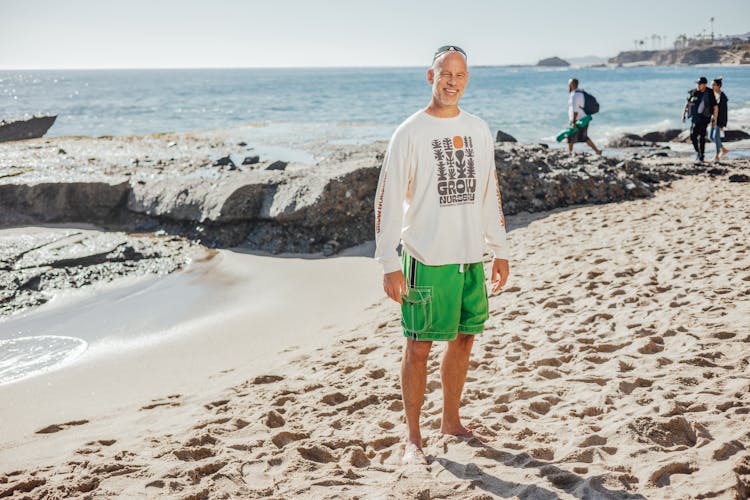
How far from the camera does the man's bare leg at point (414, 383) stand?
2.95 m

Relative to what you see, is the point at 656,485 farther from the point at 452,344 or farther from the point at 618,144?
the point at 618,144

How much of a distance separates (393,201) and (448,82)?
60 cm

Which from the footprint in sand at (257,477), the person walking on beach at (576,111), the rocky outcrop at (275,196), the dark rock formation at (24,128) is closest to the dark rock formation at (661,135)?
the person walking on beach at (576,111)

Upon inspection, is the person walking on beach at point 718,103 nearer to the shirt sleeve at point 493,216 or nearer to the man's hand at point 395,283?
the shirt sleeve at point 493,216

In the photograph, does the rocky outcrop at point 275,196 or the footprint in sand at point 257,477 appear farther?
the rocky outcrop at point 275,196

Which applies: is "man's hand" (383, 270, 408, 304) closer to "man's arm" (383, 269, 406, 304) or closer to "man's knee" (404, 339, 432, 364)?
"man's arm" (383, 269, 406, 304)

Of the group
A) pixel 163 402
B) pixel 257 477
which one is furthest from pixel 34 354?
pixel 257 477

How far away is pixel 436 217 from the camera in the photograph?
113 inches

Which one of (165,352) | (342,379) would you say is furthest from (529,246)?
(165,352)

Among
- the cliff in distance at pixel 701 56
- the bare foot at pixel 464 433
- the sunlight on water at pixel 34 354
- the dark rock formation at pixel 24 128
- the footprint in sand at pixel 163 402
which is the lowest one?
the footprint in sand at pixel 163 402

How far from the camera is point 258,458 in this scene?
128 inches

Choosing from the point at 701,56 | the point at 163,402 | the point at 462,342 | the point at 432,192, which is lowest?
the point at 163,402

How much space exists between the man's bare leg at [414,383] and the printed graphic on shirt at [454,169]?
70 cm

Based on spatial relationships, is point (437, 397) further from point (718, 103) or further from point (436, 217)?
point (718, 103)
